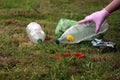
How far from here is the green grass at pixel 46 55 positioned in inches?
135

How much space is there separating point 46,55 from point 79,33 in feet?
2.72

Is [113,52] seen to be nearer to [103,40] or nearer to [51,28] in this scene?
[103,40]

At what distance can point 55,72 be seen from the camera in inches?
136

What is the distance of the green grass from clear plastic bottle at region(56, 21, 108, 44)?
115 mm

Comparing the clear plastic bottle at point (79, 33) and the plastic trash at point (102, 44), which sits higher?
the clear plastic bottle at point (79, 33)

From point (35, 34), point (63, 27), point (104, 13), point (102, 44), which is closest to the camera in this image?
point (104, 13)

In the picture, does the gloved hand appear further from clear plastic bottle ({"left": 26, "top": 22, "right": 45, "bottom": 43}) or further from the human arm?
clear plastic bottle ({"left": 26, "top": 22, "right": 45, "bottom": 43})

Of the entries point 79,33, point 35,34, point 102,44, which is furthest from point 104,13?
point 35,34

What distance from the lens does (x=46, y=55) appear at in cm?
398

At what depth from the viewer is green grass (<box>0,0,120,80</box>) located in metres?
3.43

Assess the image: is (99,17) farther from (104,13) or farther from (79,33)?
(79,33)

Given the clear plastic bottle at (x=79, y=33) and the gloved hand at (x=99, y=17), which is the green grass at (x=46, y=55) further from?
the gloved hand at (x=99, y=17)

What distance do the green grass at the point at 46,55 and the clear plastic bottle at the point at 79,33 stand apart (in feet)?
0.38

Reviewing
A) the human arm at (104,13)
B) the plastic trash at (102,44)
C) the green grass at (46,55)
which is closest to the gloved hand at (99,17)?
the human arm at (104,13)
